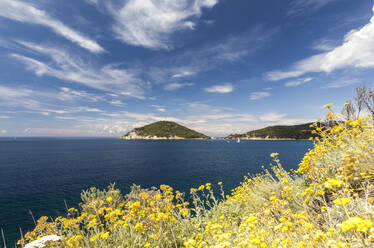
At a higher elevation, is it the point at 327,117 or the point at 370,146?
the point at 327,117

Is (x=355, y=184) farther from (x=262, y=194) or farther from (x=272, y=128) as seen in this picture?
(x=272, y=128)

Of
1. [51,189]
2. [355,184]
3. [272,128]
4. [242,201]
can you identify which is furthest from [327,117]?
[272,128]

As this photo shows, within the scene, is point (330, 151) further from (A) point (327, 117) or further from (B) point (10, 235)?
(B) point (10, 235)

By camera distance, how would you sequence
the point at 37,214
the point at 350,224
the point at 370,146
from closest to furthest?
1. the point at 350,224
2. the point at 370,146
3. the point at 37,214

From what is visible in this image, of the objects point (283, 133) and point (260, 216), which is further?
point (283, 133)

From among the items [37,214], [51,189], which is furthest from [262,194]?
[51,189]

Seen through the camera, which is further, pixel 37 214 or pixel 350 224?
Answer: pixel 37 214

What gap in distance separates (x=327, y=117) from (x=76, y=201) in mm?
22041

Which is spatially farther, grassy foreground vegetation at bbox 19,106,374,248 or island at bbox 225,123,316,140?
island at bbox 225,123,316,140

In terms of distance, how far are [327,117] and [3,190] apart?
34.3 meters

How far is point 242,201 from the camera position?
7.12 m

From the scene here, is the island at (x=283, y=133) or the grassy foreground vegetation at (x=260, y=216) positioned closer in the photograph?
the grassy foreground vegetation at (x=260, y=216)

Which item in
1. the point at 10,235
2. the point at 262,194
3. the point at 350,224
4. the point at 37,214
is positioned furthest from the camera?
the point at 37,214

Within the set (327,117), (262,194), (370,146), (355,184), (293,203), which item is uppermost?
(327,117)
